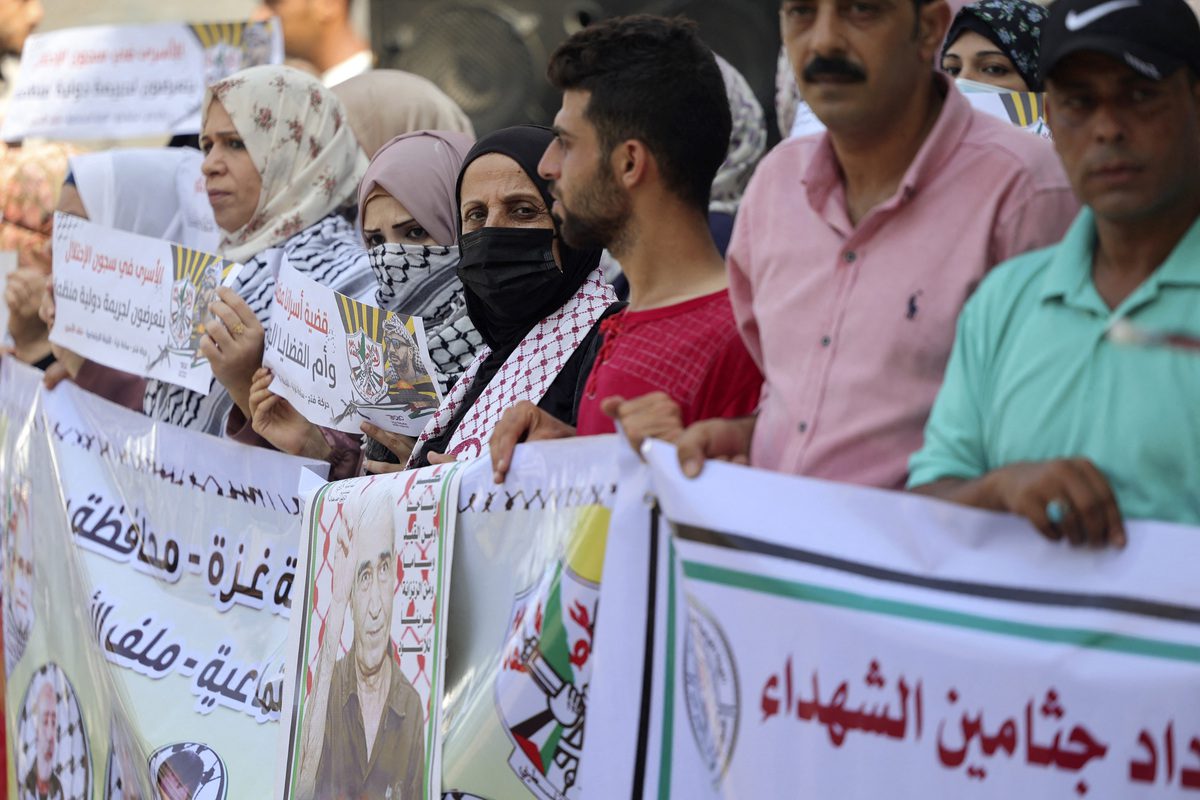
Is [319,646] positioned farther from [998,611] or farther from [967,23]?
[967,23]

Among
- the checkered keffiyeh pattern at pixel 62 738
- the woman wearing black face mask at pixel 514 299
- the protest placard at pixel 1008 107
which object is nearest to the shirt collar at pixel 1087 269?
the protest placard at pixel 1008 107

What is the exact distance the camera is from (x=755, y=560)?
2.16 m

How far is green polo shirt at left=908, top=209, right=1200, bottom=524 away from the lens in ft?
6.11

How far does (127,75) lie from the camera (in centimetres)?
576

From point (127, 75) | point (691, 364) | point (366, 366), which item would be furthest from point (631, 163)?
point (127, 75)

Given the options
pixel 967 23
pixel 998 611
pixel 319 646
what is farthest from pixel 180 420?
pixel 998 611

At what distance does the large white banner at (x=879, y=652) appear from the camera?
1838 mm

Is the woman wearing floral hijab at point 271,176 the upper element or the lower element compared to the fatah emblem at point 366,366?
upper

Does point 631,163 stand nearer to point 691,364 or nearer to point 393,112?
point 691,364

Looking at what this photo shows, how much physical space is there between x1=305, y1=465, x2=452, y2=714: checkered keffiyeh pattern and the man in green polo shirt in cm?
103

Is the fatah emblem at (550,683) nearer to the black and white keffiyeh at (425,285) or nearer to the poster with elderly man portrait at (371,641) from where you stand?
the poster with elderly man portrait at (371,641)

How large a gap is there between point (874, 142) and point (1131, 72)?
16.1 inches

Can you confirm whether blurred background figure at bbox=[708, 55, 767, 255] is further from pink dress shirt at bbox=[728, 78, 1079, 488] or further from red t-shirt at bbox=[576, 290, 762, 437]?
pink dress shirt at bbox=[728, 78, 1079, 488]

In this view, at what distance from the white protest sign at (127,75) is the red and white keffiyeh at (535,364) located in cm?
266
